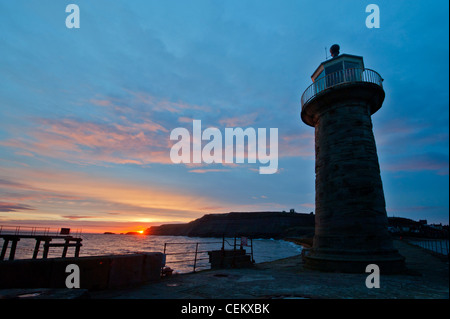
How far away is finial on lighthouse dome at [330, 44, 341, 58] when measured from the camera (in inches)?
529

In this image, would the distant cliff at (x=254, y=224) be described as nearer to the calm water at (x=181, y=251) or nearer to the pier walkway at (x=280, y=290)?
the calm water at (x=181, y=251)

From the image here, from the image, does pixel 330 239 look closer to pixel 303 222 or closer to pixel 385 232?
pixel 385 232

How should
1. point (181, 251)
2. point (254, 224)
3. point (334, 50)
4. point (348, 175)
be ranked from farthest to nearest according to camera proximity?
point (254, 224) → point (181, 251) → point (334, 50) → point (348, 175)

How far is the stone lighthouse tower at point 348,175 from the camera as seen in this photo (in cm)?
1026

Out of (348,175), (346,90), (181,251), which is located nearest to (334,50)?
(346,90)

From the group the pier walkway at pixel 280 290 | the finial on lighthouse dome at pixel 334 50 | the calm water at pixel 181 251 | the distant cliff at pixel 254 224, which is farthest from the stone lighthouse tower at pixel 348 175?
the distant cliff at pixel 254 224

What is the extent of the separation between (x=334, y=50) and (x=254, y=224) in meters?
137

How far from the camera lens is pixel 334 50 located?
1348 cm

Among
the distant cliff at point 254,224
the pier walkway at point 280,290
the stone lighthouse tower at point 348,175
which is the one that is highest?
the stone lighthouse tower at point 348,175

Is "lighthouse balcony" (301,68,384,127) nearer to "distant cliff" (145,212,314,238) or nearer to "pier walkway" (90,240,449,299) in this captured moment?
"pier walkway" (90,240,449,299)

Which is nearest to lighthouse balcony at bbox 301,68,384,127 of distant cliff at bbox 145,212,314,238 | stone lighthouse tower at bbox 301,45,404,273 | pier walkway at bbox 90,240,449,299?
stone lighthouse tower at bbox 301,45,404,273

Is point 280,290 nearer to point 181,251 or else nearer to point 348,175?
point 348,175
